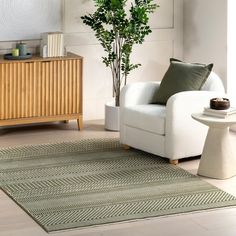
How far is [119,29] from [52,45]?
683 millimetres

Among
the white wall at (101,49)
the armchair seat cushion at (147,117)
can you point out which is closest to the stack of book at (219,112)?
the armchair seat cushion at (147,117)

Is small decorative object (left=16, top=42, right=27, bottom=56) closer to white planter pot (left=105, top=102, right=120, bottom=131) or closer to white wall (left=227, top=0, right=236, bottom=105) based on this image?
white planter pot (left=105, top=102, right=120, bottom=131)

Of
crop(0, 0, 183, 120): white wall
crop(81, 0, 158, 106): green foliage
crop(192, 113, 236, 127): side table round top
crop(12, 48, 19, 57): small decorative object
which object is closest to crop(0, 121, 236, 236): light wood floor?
crop(192, 113, 236, 127): side table round top

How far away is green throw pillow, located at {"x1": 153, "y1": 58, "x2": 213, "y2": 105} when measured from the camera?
23.5 ft

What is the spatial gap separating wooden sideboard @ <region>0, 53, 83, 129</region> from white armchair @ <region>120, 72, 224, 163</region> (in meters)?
0.88

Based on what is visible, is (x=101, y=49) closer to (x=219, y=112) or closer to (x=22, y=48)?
(x=22, y=48)

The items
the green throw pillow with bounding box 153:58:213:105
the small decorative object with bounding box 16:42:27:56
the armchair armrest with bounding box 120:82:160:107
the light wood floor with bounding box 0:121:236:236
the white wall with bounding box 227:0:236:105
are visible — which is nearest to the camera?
the light wood floor with bounding box 0:121:236:236

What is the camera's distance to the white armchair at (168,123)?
6.76m

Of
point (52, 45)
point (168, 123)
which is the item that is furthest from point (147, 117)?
point (52, 45)

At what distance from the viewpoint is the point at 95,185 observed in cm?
627

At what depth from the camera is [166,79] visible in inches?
290

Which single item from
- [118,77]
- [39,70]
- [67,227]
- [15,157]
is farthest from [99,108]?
[67,227]

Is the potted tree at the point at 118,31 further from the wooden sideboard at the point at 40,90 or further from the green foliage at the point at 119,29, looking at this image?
the wooden sideboard at the point at 40,90

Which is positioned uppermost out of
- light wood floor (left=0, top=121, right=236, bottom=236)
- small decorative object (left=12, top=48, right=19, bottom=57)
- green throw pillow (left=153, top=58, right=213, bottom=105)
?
small decorative object (left=12, top=48, right=19, bottom=57)
